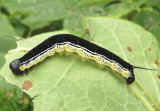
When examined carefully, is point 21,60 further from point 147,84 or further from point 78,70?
point 147,84

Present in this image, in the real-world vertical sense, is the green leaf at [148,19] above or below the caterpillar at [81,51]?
below

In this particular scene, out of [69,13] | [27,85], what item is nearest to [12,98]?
[27,85]

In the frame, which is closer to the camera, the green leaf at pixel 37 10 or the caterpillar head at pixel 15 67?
the caterpillar head at pixel 15 67

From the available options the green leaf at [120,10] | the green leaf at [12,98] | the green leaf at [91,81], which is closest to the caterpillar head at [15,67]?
the green leaf at [91,81]

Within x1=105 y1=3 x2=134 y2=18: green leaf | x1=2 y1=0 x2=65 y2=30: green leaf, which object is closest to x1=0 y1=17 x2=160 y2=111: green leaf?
x1=105 y1=3 x2=134 y2=18: green leaf

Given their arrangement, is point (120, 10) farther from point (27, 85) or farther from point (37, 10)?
point (27, 85)

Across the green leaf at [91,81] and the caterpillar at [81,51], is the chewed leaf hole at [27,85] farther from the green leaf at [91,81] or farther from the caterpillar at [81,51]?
the caterpillar at [81,51]

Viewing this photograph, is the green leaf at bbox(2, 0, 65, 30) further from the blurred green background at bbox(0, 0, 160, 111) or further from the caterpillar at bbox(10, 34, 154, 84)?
the caterpillar at bbox(10, 34, 154, 84)
